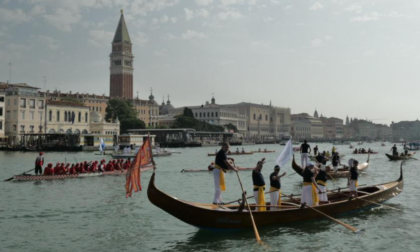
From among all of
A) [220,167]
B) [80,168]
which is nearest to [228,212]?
[220,167]

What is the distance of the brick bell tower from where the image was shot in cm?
13050

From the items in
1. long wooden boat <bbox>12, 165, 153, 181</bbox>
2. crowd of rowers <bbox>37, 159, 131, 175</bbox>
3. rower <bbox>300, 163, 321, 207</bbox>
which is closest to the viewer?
rower <bbox>300, 163, 321, 207</bbox>

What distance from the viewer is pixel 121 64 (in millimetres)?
133250

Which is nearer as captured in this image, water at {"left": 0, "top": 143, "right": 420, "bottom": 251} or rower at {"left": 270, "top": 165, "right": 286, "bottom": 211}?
water at {"left": 0, "top": 143, "right": 420, "bottom": 251}

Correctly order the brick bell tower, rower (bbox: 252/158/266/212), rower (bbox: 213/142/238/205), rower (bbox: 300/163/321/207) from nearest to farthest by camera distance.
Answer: rower (bbox: 213/142/238/205) → rower (bbox: 252/158/266/212) → rower (bbox: 300/163/321/207) → the brick bell tower

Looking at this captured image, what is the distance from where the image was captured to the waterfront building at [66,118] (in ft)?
248

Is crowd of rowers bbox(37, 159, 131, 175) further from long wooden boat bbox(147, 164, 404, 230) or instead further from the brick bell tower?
the brick bell tower

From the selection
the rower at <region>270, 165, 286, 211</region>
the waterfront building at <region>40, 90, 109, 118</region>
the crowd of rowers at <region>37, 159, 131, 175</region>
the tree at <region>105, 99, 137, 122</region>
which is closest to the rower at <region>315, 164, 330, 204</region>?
the rower at <region>270, 165, 286, 211</region>

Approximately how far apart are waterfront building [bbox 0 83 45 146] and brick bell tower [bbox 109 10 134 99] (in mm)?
55675

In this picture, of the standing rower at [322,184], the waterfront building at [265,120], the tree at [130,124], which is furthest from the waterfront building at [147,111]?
the standing rower at [322,184]

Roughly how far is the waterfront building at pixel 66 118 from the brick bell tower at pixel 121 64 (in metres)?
47.1

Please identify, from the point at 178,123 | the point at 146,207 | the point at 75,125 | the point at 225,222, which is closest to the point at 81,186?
the point at 146,207

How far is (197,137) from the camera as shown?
4306 inches

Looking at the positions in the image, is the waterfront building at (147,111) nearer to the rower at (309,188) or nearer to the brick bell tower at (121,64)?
the brick bell tower at (121,64)
